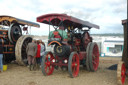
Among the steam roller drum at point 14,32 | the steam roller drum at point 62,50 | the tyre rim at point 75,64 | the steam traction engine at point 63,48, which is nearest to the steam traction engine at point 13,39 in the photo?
the steam roller drum at point 14,32

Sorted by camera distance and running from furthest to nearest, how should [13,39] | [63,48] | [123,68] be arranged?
[13,39]
[63,48]
[123,68]

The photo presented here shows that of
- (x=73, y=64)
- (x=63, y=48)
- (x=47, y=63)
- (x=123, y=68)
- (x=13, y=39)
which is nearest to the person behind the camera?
(x=123, y=68)

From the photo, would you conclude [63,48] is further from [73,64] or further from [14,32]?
[14,32]

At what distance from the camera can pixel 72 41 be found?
Answer: 590cm

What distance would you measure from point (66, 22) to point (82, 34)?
4.24 feet

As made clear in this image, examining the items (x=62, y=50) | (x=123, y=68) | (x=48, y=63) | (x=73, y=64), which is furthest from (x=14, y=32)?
(x=123, y=68)

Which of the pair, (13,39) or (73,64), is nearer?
(73,64)

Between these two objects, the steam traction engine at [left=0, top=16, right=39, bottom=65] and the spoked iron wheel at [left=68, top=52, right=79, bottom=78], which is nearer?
the spoked iron wheel at [left=68, top=52, right=79, bottom=78]

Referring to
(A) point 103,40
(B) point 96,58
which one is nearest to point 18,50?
(B) point 96,58

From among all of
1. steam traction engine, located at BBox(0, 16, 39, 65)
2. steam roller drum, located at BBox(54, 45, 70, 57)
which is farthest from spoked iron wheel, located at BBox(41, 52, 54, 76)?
steam traction engine, located at BBox(0, 16, 39, 65)

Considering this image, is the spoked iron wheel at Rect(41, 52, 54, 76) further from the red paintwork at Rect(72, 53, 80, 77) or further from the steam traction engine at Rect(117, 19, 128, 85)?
the steam traction engine at Rect(117, 19, 128, 85)

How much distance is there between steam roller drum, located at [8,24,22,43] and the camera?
23.5 ft

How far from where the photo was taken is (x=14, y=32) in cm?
745

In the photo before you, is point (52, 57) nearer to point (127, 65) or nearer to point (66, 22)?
point (66, 22)
